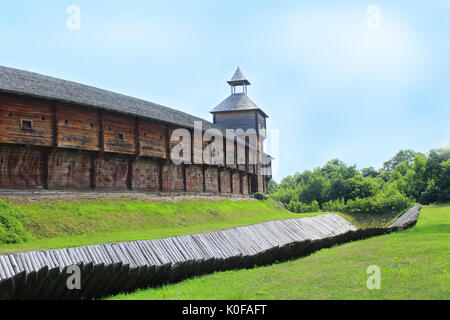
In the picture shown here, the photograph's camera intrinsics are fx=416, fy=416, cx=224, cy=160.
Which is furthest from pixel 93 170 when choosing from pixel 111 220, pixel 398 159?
pixel 398 159

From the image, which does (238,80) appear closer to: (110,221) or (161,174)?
(161,174)

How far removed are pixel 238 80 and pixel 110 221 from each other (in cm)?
3890

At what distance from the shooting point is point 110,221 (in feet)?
64.3

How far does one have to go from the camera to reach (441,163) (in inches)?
2312

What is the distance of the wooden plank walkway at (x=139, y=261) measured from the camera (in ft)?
28.6

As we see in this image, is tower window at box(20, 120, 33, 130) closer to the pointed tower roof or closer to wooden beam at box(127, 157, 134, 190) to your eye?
wooden beam at box(127, 157, 134, 190)

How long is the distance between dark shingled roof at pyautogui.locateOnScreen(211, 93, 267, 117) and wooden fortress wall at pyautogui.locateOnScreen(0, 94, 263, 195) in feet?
71.8

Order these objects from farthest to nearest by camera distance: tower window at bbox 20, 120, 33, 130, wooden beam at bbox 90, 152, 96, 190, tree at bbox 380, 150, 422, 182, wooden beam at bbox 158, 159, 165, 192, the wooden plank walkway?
1. tree at bbox 380, 150, 422, 182
2. wooden beam at bbox 158, 159, 165, 192
3. wooden beam at bbox 90, 152, 96, 190
4. tower window at bbox 20, 120, 33, 130
5. the wooden plank walkway

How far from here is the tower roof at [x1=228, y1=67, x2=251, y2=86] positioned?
55425mm

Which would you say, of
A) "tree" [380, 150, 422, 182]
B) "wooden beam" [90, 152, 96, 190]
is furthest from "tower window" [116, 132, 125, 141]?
"tree" [380, 150, 422, 182]

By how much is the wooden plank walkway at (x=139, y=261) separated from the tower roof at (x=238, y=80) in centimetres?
4087

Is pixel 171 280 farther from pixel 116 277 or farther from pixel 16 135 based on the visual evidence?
pixel 16 135

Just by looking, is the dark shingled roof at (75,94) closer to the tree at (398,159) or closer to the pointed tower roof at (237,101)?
the pointed tower roof at (237,101)

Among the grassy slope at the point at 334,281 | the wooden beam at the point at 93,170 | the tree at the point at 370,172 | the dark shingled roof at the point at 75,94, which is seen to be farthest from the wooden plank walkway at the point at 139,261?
the tree at the point at 370,172
